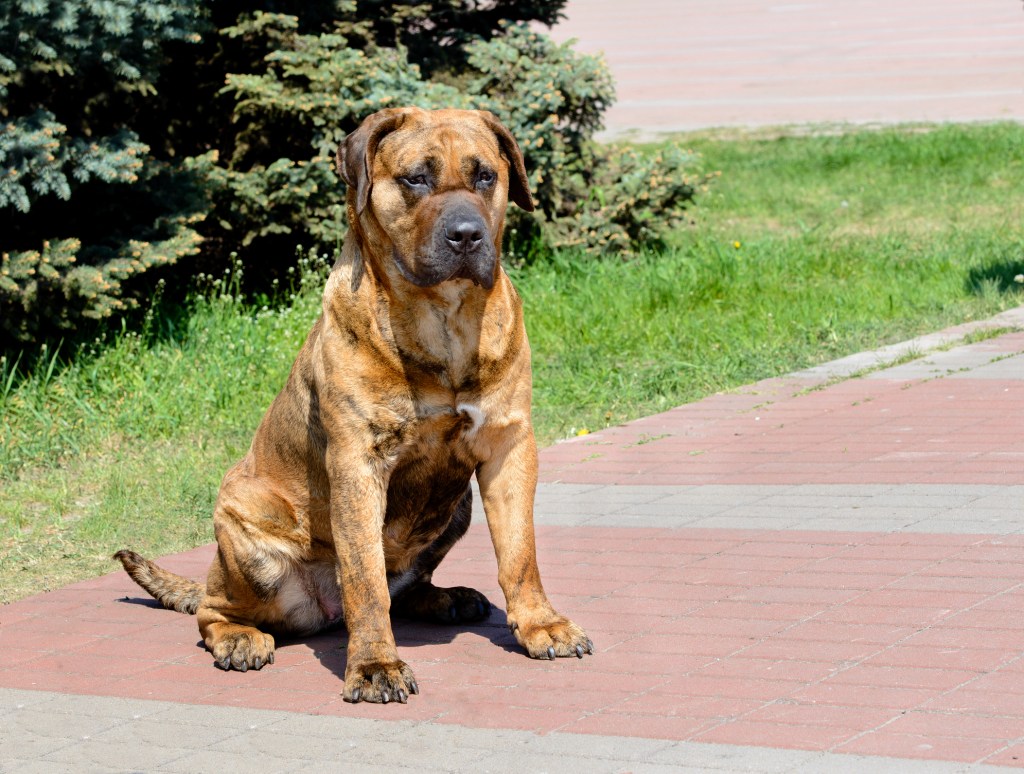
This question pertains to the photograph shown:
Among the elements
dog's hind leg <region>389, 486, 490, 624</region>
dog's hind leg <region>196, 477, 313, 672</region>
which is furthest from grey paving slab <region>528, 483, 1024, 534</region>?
dog's hind leg <region>196, 477, 313, 672</region>

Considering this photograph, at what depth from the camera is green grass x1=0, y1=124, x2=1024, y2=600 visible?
7172mm

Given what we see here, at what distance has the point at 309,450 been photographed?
484 cm

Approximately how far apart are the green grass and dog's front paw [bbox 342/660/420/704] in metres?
2.14

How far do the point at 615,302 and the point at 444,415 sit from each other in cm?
630

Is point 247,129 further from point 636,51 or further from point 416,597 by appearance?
point 636,51

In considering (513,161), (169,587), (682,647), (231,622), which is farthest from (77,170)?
(682,647)

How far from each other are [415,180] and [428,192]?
0.05 m

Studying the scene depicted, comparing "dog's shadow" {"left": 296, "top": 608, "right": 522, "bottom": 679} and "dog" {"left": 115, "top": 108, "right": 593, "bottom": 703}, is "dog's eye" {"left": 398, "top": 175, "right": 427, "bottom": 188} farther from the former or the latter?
"dog's shadow" {"left": 296, "top": 608, "right": 522, "bottom": 679}

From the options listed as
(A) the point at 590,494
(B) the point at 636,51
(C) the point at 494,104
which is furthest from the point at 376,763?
(B) the point at 636,51

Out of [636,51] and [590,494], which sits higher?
[636,51]

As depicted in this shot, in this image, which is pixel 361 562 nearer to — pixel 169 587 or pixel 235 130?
pixel 169 587

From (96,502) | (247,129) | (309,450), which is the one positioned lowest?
(96,502)

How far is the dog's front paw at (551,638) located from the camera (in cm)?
463

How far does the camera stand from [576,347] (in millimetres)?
9836
